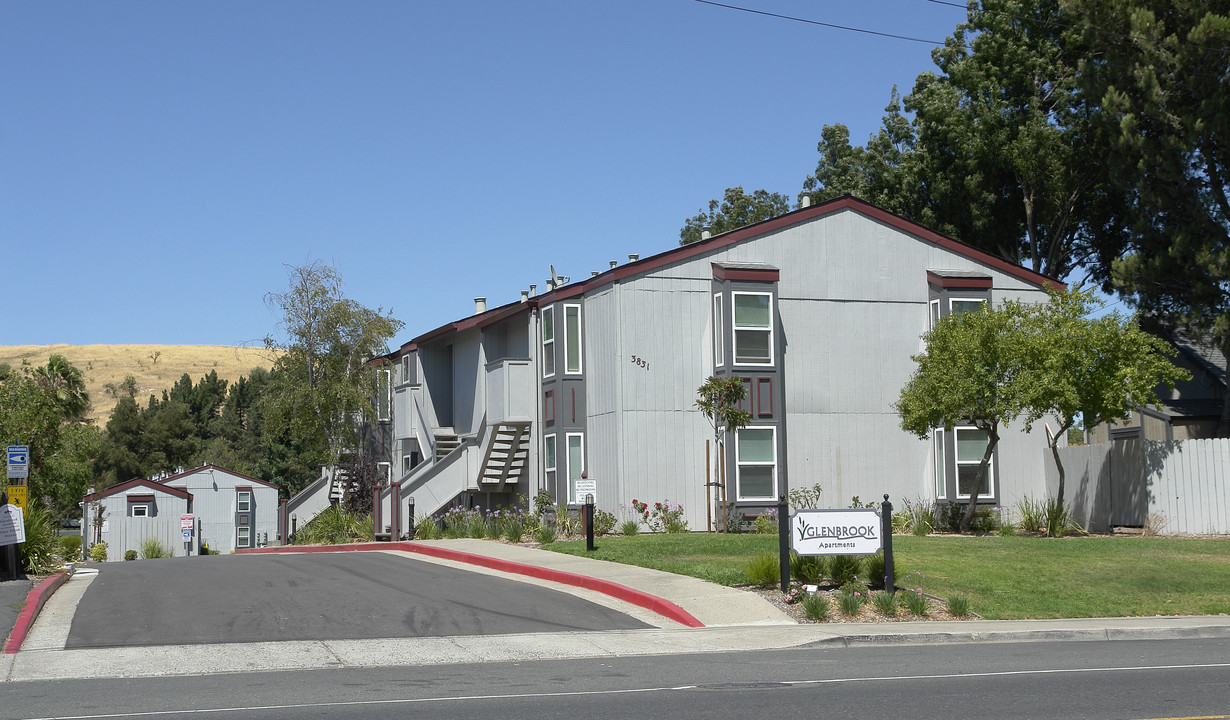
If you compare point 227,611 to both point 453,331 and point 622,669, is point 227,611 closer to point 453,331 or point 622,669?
point 622,669

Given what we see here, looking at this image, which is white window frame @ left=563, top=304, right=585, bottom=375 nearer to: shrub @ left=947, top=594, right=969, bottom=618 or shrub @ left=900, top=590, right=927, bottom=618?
shrub @ left=900, top=590, right=927, bottom=618

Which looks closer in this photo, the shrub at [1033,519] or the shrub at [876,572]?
the shrub at [876,572]

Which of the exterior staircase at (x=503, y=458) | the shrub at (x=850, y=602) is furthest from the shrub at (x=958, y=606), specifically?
the exterior staircase at (x=503, y=458)

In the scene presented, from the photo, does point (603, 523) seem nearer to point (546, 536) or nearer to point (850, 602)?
point (546, 536)

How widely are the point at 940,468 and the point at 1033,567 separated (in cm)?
1055

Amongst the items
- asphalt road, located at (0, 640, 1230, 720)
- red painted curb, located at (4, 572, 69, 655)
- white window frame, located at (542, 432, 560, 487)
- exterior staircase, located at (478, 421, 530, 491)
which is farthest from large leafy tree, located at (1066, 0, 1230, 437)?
red painted curb, located at (4, 572, 69, 655)

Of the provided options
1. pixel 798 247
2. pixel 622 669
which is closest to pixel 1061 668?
pixel 622 669

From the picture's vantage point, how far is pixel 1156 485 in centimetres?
2720

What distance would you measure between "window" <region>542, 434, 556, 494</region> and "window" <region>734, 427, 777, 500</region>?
5.27 m

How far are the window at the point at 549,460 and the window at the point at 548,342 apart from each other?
5.81ft

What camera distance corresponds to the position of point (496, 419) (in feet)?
107

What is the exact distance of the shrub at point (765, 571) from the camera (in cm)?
1694

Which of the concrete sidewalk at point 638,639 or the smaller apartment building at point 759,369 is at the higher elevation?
the smaller apartment building at point 759,369

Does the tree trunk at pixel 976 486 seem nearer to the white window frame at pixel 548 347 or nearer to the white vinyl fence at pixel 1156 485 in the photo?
the white vinyl fence at pixel 1156 485
